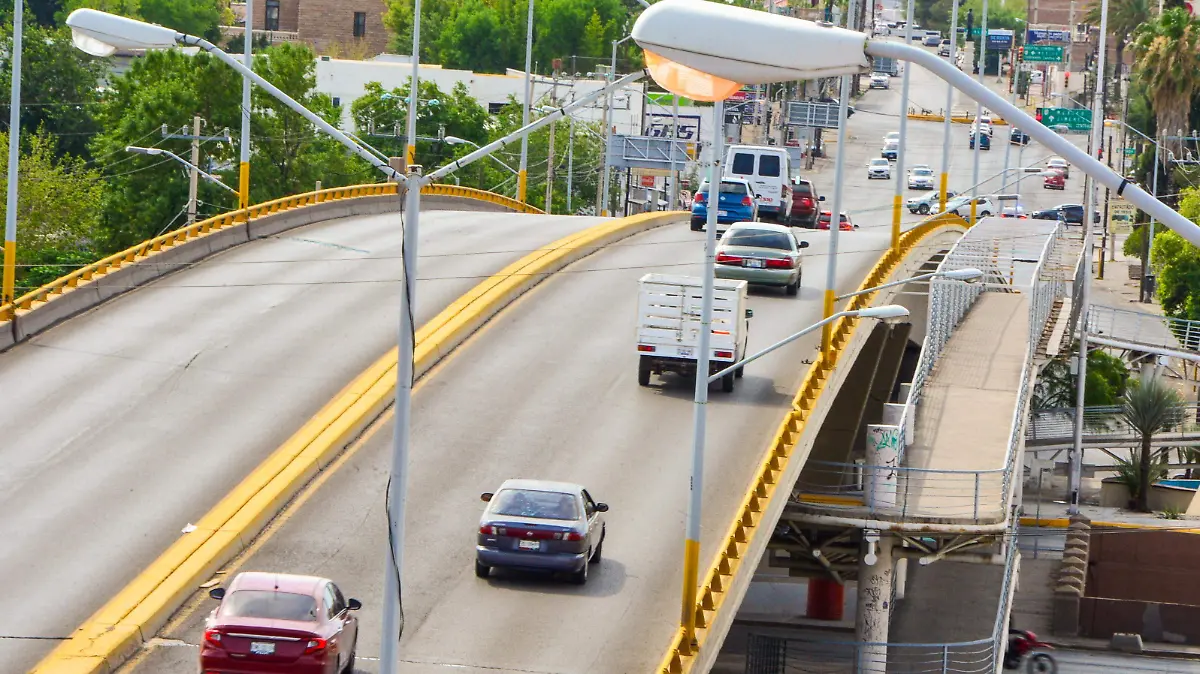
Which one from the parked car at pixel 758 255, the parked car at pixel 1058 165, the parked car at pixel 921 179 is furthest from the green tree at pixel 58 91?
the parked car at pixel 758 255

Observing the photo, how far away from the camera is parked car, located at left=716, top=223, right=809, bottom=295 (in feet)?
148

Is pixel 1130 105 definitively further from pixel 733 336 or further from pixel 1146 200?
pixel 1146 200

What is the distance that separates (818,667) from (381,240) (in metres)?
19.2

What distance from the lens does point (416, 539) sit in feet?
91.2

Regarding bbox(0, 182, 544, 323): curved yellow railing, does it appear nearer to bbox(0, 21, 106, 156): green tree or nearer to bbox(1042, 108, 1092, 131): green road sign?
bbox(0, 21, 106, 156): green tree

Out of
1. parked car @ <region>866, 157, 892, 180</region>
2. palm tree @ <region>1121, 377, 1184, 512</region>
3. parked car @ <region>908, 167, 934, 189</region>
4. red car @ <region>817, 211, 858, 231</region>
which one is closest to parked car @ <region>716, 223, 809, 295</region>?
palm tree @ <region>1121, 377, 1184, 512</region>

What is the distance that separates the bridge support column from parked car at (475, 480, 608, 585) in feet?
32.0

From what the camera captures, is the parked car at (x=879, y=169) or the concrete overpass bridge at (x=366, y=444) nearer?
the concrete overpass bridge at (x=366, y=444)

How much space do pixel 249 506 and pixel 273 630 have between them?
7.60 m

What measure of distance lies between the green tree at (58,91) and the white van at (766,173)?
62.2m

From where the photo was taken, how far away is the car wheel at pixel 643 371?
36.2 meters

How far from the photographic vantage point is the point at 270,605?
829 inches

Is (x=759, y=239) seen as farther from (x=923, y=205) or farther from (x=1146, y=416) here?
(x=923, y=205)

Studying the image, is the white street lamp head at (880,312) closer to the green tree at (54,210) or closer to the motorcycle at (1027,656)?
the motorcycle at (1027,656)
